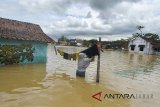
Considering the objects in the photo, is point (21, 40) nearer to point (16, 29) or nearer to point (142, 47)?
point (16, 29)

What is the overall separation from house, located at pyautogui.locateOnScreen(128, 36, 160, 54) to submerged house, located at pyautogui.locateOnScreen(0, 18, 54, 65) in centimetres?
3867

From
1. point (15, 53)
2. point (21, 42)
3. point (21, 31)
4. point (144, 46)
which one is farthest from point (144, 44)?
point (15, 53)

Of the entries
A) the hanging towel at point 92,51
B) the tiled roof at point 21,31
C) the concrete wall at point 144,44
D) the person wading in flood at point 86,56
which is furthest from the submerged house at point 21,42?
the concrete wall at point 144,44

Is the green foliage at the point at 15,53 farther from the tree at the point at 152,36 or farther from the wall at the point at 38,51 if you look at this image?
the tree at the point at 152,36

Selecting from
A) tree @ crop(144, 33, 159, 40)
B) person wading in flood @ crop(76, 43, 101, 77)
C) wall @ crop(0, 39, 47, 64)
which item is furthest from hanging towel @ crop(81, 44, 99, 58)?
tree @ crop(144, 33, 159, 40)

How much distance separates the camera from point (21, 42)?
57.0 feet

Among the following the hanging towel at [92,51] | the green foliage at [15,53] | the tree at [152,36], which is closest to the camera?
the hanging towel at [92,51]

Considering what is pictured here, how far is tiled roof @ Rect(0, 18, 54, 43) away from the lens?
16514 millimetres

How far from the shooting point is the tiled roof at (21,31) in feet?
54.2

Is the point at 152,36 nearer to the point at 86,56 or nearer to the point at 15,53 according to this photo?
the point at 15,53

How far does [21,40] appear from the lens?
17266 millimetres

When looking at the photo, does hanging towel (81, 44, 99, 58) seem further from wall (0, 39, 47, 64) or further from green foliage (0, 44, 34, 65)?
wall (0, 39, 47, 64)

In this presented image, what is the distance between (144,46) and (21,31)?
42055 millimetres

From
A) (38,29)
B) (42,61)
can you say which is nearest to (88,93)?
(42,61)
